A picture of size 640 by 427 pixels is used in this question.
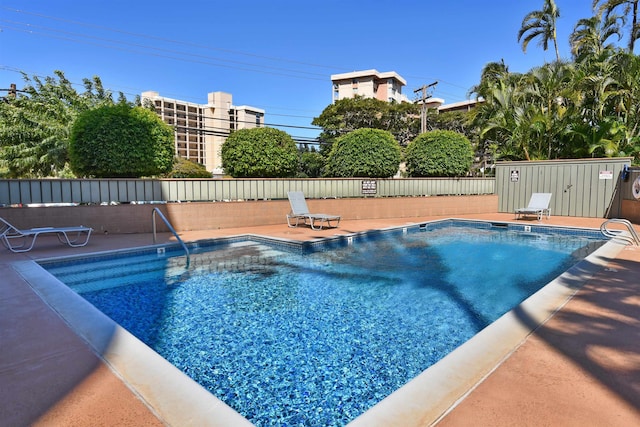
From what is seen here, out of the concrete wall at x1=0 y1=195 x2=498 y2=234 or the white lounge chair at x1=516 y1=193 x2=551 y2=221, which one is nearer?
the concrete wall at x1=0 y1=195 x2=498 y2=234

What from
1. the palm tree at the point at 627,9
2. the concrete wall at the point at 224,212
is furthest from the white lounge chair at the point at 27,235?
the palm tree at the point at 627,9

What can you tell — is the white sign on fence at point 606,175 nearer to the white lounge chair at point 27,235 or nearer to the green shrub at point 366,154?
the green shrub at point 366,154

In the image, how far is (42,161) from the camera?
2000cm

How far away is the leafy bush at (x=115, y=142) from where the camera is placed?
29.8 feet

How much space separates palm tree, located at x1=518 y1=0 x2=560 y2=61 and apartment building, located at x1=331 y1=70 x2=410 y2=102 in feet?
141

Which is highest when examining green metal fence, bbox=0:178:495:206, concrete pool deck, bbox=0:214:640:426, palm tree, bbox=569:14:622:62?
palm tree, bbox=569:14:622:62

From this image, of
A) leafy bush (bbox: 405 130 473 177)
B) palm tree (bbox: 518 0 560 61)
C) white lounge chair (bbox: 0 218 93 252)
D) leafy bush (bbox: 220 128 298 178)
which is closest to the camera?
white lounge chair (bbox: 0 218 93 252)

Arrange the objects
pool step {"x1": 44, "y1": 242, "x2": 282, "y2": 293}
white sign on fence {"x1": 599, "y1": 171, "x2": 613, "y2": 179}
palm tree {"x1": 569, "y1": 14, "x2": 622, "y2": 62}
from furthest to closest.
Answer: palm tree {"x1": 569, "y1": 14, "x2": 622, "y2": 62}
white sign on fence {"x1": 599, "y1": 171, "x2": 613, "y2": 179}
pool step {"x1": 44, "y1": 242, "x2": 282, "y2": 293}

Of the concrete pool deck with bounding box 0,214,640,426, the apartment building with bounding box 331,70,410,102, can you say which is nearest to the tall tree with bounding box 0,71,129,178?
the concrete pool deck with bounding box 0,214,640,426

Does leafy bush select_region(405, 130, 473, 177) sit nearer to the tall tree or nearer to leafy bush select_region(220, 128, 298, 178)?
leafy bush select_region(220, 128, 298, 178)

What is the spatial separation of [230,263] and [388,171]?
888 centimetres

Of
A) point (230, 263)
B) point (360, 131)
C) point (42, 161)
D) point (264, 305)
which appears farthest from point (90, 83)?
point (264, 305)

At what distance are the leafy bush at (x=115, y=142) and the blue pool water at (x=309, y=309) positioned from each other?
11.3ft

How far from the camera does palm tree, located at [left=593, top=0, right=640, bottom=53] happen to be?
66.7 feet
